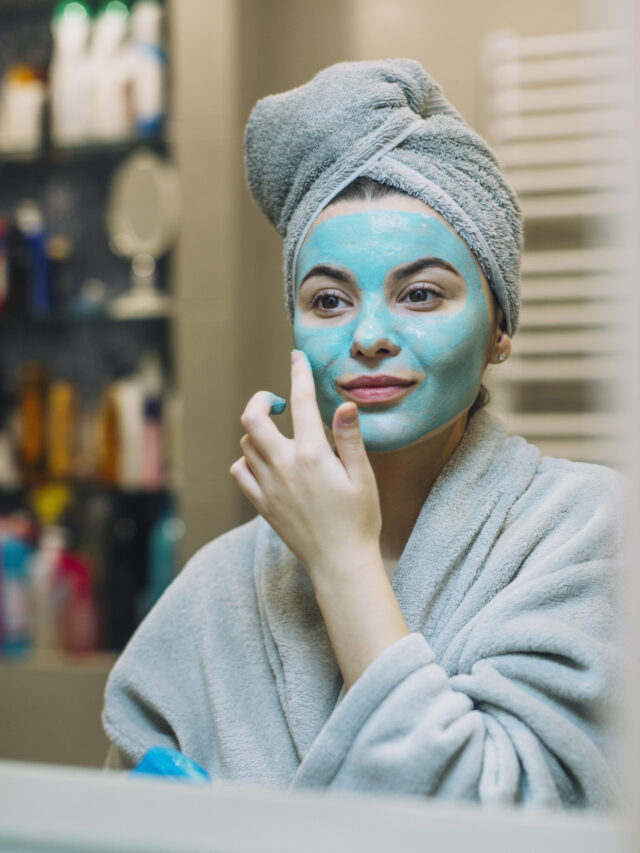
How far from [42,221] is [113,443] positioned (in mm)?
521

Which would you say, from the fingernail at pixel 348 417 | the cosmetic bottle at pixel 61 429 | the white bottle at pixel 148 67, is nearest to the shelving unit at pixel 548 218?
the white bottle at pixel 148 67

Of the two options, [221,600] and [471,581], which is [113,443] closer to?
[221,600]

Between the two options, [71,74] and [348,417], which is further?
[71,74]

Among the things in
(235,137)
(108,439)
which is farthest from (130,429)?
(235,137)

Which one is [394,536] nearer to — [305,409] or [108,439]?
[305,409]

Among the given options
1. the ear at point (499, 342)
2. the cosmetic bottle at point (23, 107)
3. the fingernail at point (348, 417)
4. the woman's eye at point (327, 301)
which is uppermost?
the cosmetic bottle at point (23, 107)

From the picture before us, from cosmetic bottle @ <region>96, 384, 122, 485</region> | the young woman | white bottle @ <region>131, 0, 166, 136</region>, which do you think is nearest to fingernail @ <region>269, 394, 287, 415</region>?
the young woman

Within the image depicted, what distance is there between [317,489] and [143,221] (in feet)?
4.31

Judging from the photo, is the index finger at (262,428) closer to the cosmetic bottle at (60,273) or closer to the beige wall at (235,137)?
the beige wall at (235,137)

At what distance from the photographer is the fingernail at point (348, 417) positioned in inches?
26.8

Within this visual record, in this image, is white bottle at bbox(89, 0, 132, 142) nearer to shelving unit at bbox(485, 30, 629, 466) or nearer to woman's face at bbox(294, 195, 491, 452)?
shelving unit at bbox(485, 30, 629, 466)

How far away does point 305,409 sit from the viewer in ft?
2.33

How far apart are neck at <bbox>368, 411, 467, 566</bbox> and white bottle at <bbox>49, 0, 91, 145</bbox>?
4.55ft

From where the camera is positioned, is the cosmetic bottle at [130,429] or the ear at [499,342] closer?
the ear at [499,342]
